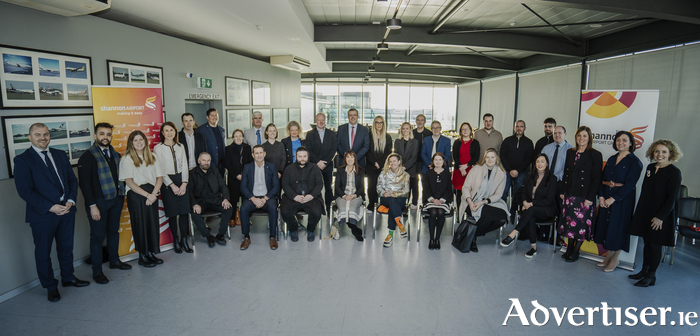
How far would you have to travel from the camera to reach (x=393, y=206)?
15.4 ft

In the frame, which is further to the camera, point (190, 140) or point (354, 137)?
point (354, 137)

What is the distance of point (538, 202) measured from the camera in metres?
4.39

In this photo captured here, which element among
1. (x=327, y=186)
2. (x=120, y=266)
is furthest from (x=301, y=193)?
(x=120, y=266)

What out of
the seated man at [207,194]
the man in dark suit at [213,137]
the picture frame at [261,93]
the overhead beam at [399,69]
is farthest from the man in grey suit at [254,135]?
the overhead beam at [399,69]

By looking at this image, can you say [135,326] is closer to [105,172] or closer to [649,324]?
[105,172]

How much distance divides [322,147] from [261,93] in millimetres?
4340

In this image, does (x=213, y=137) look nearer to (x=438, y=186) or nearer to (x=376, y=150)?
(x=376, y=150)

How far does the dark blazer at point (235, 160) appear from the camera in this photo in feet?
16.8

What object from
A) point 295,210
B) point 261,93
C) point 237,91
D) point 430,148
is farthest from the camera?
point 261,93

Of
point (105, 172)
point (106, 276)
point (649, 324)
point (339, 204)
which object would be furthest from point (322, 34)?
point (649, 324)

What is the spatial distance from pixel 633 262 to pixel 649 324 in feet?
4.04

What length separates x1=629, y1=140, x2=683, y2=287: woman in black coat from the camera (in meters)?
3.44

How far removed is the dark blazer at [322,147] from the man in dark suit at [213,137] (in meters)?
1.31

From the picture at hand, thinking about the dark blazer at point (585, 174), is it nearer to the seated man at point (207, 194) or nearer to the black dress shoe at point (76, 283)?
the seated man at point (207, 194)
